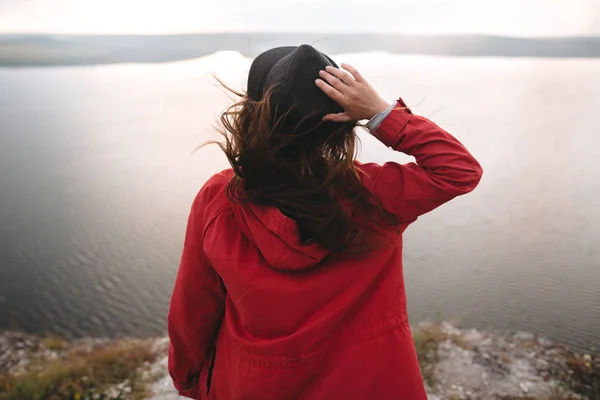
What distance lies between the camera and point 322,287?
0.88 m

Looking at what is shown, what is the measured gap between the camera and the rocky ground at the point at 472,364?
266cm

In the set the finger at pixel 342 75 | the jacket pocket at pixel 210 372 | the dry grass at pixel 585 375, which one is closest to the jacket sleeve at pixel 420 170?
the finger at pixel 342 75

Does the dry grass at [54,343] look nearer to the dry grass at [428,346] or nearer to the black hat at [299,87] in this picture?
the dry grass at [428,346]

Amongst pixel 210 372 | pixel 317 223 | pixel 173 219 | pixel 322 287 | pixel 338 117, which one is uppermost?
pixel 338 117

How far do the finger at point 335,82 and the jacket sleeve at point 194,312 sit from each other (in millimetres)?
392

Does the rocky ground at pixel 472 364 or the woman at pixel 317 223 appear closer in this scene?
the woman at pixel 317 223

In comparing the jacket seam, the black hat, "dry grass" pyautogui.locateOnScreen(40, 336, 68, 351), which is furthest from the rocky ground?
the black hat

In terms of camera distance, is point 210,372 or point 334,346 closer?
point 334,346

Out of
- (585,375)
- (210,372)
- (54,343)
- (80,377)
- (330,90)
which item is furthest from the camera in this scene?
(54,343)

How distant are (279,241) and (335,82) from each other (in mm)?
316

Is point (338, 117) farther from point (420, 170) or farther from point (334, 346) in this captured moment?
point (334, 346)

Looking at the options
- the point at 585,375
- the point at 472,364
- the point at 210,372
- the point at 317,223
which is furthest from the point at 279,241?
the point at 585,375

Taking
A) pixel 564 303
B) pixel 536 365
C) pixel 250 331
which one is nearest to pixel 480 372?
pixel 536 365

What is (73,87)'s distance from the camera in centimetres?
972
